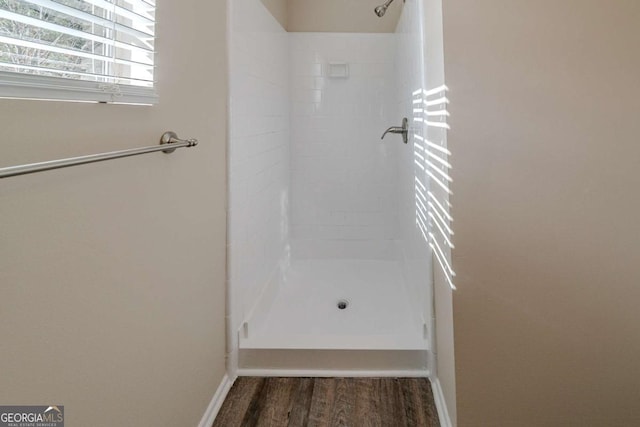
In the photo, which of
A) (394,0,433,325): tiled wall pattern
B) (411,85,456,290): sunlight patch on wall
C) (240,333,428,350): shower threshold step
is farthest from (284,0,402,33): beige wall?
(240,333,428,350): shower threshold step

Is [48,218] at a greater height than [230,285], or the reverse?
[48,218]

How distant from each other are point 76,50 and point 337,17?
8.19ft

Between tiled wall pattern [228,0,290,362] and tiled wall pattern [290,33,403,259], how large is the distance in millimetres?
210

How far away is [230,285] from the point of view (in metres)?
1.63

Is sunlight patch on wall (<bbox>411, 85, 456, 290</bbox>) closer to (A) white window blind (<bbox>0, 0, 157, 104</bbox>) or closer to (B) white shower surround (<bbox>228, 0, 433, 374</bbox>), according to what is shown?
(B) white shower surround (<bbox>228, 0, 433, 374</bbox>)

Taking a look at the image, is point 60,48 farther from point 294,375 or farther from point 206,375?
point 294,375

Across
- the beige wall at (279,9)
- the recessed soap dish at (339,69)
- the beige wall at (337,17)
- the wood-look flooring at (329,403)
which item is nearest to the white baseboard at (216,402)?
the wood-look flooring at (329,403)

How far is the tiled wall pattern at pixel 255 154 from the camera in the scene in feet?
5.48

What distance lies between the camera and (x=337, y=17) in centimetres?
287

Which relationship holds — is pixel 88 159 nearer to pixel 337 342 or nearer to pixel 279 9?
pixel 337 342

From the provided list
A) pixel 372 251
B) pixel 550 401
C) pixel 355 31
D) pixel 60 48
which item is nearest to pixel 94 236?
pixel 60 48

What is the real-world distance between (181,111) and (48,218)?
612mm

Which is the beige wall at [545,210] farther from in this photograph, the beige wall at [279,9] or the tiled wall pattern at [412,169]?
the beige wall at [279,9]

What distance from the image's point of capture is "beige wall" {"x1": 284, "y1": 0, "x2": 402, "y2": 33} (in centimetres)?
285
